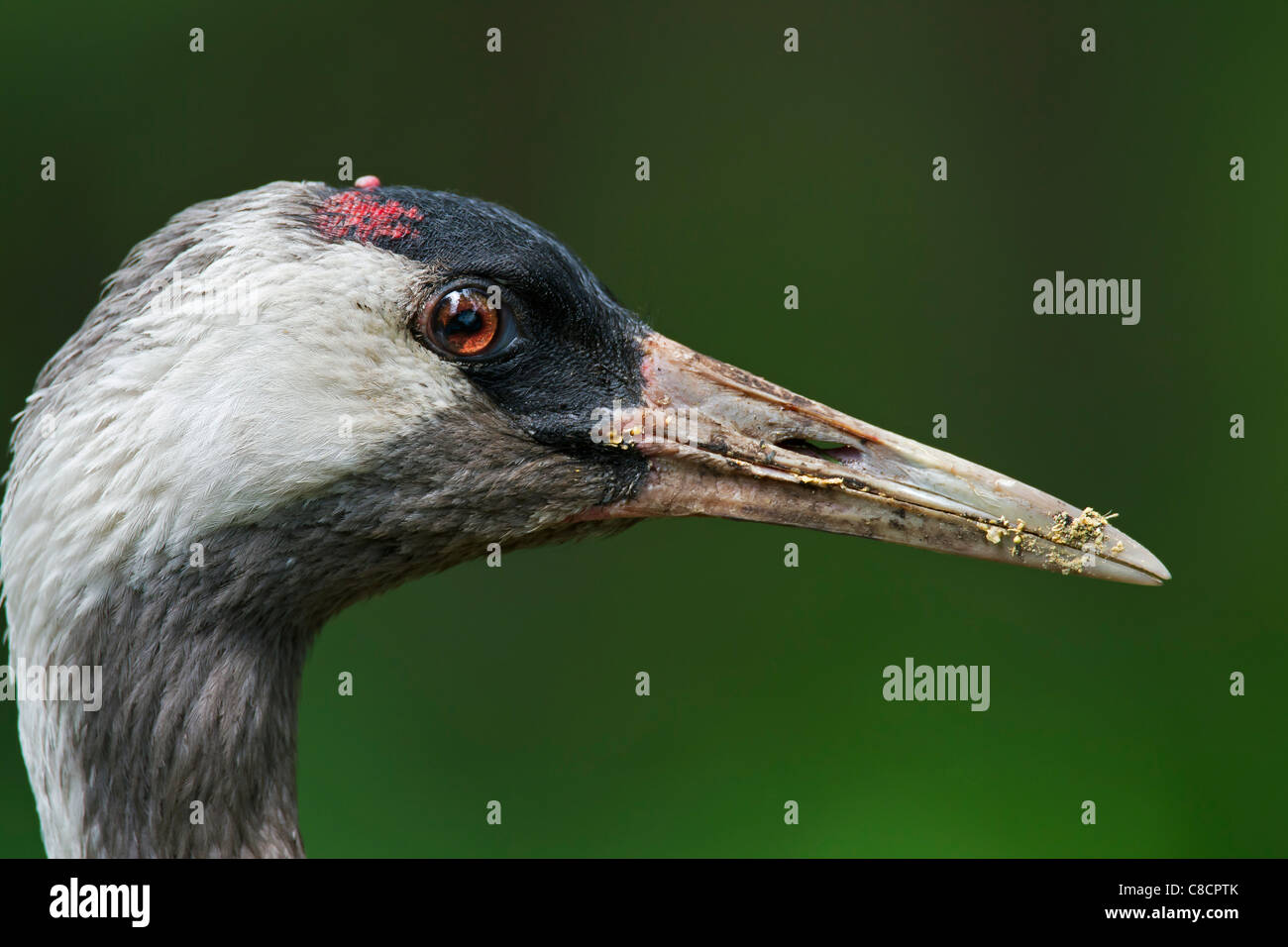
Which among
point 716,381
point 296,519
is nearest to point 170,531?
point 296,519

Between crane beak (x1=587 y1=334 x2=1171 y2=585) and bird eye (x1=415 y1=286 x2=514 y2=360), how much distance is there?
311mm

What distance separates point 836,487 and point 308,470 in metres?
1.14

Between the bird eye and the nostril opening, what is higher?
the bird eye

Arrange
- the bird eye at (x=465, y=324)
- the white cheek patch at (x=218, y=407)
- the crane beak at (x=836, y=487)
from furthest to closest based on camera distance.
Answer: the crane beak at (x=836, y=487)
the bird eye at (x=465, y=324)
the white cheek patch at (x=218, y=407)

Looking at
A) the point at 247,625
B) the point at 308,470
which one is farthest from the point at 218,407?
the point at 247,625

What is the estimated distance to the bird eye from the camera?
103 inches

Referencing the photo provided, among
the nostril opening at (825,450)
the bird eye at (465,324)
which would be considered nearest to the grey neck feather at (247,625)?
the bird eye at (465,324)

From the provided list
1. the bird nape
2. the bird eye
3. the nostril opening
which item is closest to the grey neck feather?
the bird nape

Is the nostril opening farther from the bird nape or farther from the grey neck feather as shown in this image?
the grey neck feather

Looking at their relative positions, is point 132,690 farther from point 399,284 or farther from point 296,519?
point 399,284

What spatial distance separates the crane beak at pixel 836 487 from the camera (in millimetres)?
2789

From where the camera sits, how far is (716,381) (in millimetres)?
2883

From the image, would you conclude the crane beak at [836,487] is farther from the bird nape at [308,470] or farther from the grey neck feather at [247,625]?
the grey neck feather at [247,625]

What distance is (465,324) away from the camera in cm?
265
